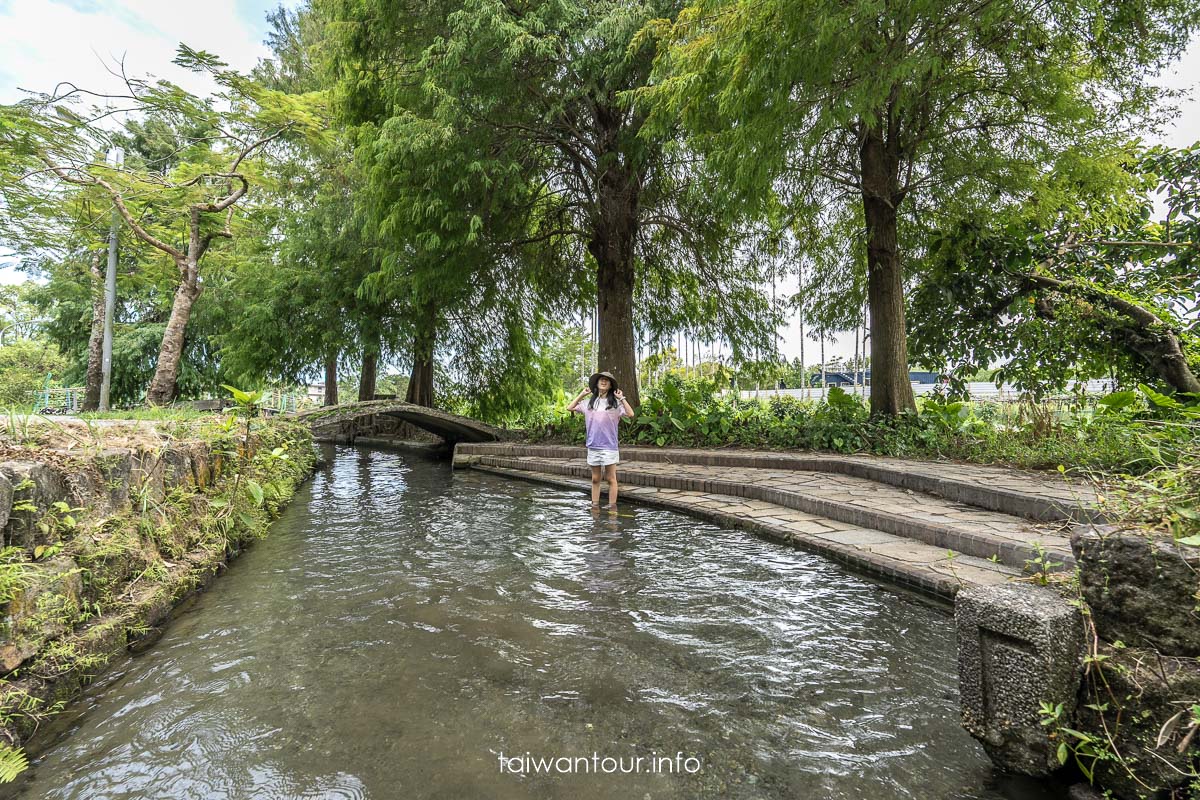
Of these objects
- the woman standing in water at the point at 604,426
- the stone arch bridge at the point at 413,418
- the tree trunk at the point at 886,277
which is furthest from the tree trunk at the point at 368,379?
the tree trunk at the point at 886,277

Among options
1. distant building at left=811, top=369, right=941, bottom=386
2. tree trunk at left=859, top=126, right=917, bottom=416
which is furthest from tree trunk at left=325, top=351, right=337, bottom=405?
tree trunk at left=859, top=126, right=917, bottom=416

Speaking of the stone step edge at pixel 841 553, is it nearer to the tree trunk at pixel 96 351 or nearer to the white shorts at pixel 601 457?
the white shorts at pixel 601 457

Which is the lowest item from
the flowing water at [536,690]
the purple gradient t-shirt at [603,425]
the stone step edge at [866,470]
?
the flowing water at [536,690]

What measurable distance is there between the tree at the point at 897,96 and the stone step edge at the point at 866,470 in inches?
82.5

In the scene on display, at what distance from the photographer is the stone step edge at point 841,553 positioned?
4.05 meters

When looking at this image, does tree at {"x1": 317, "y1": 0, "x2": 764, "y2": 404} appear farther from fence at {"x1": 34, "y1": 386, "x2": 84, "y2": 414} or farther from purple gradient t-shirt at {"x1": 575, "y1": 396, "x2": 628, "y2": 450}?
fence at {"x1": 34, "y1": 386, "x2": 84, "y2": 414}

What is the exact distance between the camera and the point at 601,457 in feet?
24.6

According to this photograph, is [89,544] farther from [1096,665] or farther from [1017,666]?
[1096,665]

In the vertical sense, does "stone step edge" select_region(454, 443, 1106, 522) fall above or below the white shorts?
below

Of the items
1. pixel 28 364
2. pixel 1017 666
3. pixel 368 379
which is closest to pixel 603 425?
pixel 1017 666

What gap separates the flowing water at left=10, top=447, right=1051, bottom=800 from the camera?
236 cm

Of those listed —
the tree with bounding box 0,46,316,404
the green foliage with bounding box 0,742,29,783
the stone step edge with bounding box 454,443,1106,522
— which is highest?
the tree with bounding box 0,46,316,404

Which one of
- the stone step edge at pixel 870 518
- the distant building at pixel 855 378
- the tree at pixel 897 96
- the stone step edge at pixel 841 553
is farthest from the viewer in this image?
the distant building at pixel 855 378

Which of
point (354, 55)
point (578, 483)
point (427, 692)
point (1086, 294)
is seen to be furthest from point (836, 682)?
point (354, 55)
